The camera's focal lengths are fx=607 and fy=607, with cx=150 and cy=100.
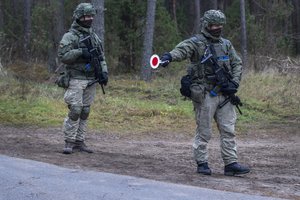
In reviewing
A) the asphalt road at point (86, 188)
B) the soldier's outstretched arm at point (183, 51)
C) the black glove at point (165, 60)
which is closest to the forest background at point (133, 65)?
the soldier's outstretched arm at point (183, 51)

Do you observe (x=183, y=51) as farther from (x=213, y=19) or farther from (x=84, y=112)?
(x=84, y=112)

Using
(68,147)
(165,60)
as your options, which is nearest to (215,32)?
(165,60)

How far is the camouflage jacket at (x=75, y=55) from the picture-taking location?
366 inches

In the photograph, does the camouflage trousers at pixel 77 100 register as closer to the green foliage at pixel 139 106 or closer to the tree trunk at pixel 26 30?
the green foliage at pixel 139 106

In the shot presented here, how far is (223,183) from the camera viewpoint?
7.55 meters

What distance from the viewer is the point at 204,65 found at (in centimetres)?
802

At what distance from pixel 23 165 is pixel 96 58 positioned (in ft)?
7.58

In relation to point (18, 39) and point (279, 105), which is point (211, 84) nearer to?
point (279, 105)

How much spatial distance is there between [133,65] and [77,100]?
Result: 15642mm

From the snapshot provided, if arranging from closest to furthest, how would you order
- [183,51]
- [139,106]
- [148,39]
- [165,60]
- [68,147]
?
1. [165,60]
2. [183,51]
3. [68,147]
4. [139,106]
5. [148,39]

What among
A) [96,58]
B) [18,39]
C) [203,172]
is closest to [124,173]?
[203,172]

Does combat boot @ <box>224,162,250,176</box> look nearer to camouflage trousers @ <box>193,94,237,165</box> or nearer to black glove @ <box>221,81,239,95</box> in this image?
camouflage trousers @ <box>193,94,237,165</box>

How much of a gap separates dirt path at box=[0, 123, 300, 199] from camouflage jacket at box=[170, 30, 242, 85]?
53.4 inches

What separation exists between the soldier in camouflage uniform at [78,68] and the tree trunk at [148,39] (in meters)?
12.4
